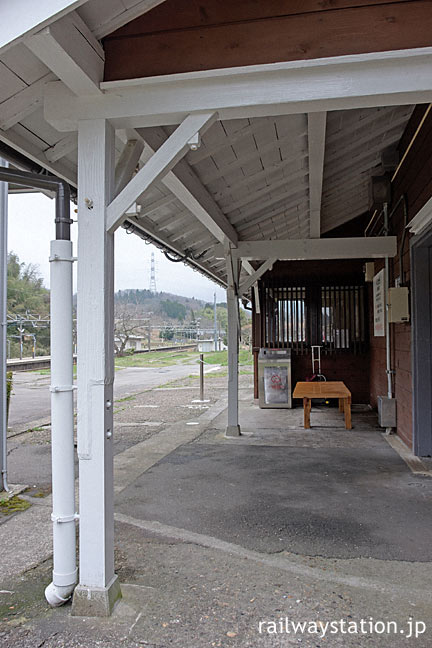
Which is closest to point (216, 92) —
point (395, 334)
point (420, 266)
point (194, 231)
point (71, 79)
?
point (71, 79)

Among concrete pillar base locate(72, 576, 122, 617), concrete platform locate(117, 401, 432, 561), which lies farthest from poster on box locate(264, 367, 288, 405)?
concrete pillar base locate(72, 576, 122, 617)

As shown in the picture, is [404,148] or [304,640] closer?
[304,640]

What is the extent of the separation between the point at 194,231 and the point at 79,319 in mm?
4100

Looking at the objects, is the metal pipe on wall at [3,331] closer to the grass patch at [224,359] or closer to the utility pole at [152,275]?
the grass patch at [224,359]

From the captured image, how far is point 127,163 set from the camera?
2.86 m

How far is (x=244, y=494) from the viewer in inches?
172

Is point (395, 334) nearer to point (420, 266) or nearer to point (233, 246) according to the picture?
point (420, 266)

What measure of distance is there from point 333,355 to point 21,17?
8.57 metres

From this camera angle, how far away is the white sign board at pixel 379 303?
7.17 m

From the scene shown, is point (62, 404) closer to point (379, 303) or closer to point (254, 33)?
point (254, 33)

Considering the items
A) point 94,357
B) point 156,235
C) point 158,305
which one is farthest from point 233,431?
point 158,305

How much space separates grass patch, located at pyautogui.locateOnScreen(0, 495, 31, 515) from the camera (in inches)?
159

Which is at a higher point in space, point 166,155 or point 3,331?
point 166,155

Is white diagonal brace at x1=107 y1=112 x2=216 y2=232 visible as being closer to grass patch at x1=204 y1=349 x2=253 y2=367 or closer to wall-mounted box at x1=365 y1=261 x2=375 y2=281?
wall-mounted box at x1=365 y1=261 x2=375 y2=281
